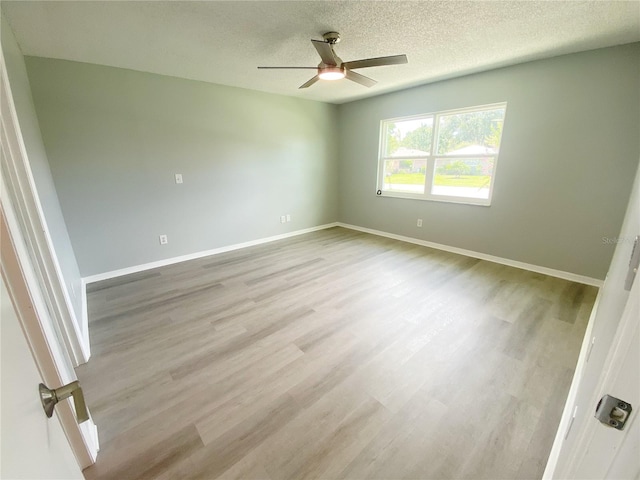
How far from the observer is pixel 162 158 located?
3.38 m

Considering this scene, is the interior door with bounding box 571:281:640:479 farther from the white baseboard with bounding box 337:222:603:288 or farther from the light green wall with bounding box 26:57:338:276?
the light green wall with bounding box 26:57:338:276

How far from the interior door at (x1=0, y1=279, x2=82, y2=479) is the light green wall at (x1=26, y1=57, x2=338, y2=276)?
3241mm

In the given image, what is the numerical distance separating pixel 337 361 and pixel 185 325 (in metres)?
1.38

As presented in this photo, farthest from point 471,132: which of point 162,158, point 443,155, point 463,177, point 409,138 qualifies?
point 162,158

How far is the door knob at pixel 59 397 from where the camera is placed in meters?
0.57

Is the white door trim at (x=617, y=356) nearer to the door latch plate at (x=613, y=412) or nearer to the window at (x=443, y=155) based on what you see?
the door latch plate at (x=613, y=412)

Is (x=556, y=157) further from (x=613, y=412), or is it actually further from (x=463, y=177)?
(x=613, y=412)

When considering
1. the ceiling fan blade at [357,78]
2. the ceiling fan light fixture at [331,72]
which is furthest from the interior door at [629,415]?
the ceiling fan blade at [357,78]

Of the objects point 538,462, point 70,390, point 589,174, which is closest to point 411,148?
point 589,174

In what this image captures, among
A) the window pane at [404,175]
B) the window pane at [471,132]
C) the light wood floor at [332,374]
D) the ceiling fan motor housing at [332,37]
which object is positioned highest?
the ceiling fan motor housing at [332,37]

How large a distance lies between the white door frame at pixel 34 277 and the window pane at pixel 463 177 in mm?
4221

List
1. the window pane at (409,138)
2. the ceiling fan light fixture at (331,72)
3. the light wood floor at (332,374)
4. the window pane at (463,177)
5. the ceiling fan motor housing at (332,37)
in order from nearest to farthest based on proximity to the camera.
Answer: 1. the light wood floor at (332,374)
2. the ceiling fan motor housing at (332,37)
3. the ceiling fan light fixture at (331,72)
4. the window pane at (463,177)
5. the window pane at (409,138)

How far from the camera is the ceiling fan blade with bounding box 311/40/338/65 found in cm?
199

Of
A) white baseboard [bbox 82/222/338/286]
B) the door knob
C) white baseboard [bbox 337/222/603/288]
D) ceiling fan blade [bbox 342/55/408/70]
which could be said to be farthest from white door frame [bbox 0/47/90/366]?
white baseboard [bbox 337/222/603/288]
